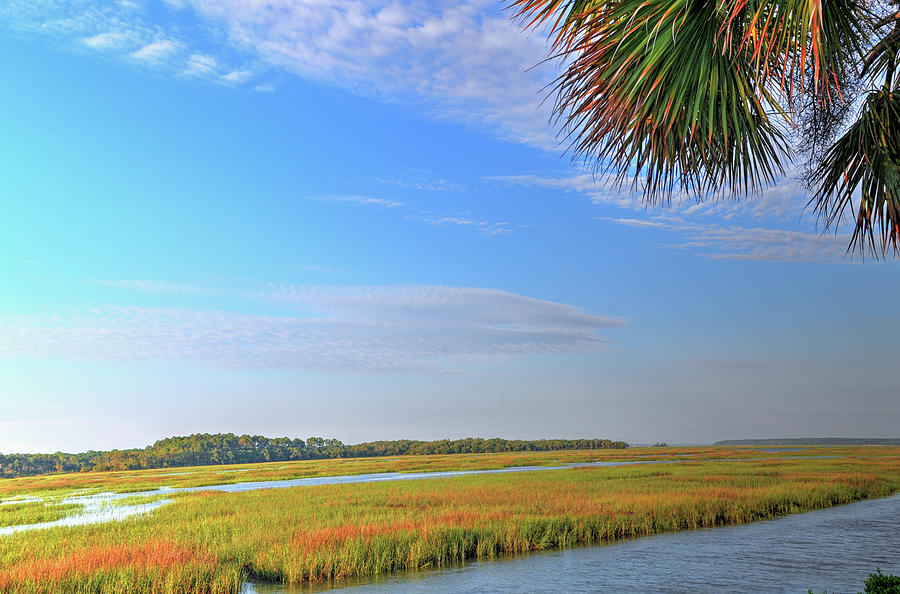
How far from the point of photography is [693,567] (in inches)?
559

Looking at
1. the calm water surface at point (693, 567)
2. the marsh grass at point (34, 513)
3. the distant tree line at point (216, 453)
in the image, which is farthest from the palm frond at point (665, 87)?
the distant tree line at point (216, 453)

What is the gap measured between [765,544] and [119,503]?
30738 millimetres

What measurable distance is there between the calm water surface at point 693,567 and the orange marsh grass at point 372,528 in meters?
1.00

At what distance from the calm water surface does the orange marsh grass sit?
1.00m

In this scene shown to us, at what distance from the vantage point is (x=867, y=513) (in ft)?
78.1

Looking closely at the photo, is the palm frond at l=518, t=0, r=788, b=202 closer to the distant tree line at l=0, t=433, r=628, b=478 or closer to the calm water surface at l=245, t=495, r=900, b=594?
the calm water surface at l=245, t=495, r=900, b=594

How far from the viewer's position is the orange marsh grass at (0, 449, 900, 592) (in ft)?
43.8

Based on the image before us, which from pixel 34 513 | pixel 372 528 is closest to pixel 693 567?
pixel 372 528

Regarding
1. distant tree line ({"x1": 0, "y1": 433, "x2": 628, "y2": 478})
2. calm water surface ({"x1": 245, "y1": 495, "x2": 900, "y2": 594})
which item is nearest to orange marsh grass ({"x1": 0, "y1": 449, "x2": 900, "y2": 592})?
calm water surface ({"x1": 245, "y1": 495, "x2": 900, "y2": 594})

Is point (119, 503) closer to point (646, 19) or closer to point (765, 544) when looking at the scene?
point (765, 544)

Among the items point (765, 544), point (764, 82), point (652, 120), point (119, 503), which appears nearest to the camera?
point (764, 82)

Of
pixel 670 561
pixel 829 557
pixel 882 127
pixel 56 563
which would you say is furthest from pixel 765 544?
pixel 56 563

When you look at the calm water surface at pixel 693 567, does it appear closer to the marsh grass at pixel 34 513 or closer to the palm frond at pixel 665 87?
the palm frond at pixel 665 87

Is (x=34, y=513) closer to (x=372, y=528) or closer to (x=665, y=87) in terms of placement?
(x=372, y=528)
